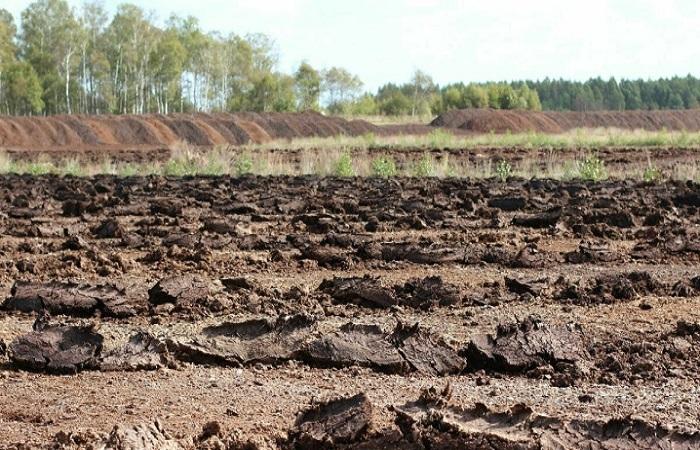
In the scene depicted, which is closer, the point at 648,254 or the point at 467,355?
the point at 467,355

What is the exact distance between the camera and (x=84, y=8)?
73.6 metres

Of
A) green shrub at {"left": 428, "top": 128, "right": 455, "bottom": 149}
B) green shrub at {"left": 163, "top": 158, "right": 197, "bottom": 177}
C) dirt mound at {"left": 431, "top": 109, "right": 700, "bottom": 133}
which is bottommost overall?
green shrub at {"left": 163, "top": 158, "right": 197, "bottom": 177}

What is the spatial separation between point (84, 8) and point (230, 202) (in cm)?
6317

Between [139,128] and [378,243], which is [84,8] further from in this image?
[378,243]

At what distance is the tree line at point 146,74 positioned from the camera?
70.1 m

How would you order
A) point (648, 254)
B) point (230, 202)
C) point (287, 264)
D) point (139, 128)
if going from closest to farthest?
point (287, 264) < point (648, 254) < point (230, 202) < point (139, 128)

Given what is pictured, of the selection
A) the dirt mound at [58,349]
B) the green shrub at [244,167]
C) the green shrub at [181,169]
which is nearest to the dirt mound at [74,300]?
the dirt mound at [58,349]

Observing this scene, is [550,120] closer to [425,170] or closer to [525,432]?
[425,170]

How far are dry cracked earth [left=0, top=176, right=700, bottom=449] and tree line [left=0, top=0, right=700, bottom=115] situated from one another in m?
58.5

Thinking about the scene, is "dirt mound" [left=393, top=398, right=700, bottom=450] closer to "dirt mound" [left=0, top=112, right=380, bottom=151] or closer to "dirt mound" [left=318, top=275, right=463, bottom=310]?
"dirt mound" [left=318, top=275, right=463, bottom=310]

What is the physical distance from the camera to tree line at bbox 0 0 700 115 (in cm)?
7006

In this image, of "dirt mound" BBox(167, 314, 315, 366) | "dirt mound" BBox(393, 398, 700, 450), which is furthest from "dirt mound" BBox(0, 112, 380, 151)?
"dirt mound" BBox(393, 398, 700, 450)

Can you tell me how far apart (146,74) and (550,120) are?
3006cm

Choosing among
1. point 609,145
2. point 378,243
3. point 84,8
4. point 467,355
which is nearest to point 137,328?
point 467,355
